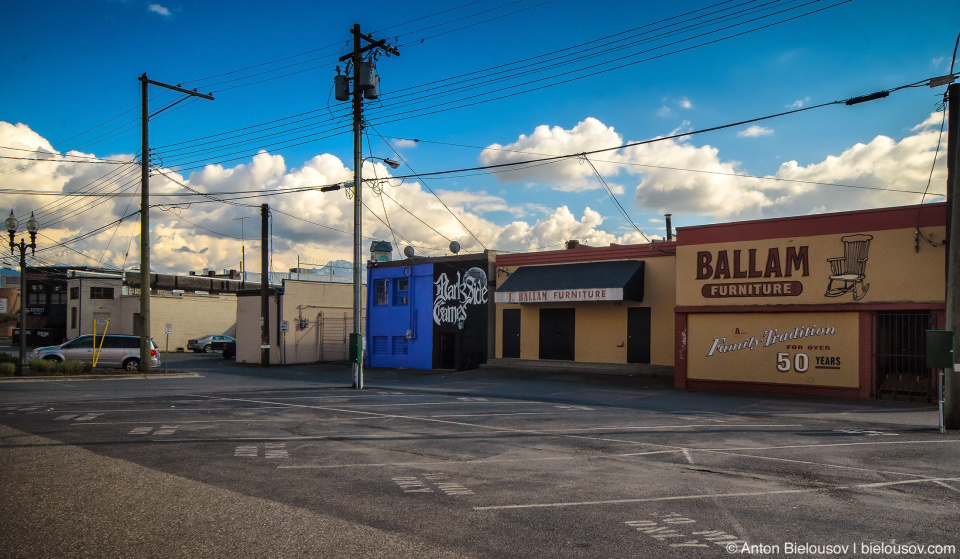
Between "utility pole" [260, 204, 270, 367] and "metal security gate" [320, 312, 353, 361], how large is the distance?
3.71 m

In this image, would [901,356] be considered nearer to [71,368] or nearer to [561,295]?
[561,295]

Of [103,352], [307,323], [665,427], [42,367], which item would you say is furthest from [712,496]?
[307,323]

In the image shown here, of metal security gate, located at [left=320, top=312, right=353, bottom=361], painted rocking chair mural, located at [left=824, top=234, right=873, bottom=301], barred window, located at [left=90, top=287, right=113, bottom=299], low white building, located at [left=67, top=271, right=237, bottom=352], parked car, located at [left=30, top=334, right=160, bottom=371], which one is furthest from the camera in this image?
barred window, located at [left=90, top=287, right=113, bottom=299]

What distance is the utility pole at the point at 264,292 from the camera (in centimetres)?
3581

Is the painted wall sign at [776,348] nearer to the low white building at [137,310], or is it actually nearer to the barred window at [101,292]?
the low white building at [137,310]

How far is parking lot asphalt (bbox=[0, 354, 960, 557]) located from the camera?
6078 mm

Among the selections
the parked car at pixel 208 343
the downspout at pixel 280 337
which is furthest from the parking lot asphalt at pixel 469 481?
the parked car at pixel 208 343

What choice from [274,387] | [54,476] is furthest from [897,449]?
[274,387]

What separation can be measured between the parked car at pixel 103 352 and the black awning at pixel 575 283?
1653 centimetres

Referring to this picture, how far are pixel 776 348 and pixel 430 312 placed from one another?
1686 cm

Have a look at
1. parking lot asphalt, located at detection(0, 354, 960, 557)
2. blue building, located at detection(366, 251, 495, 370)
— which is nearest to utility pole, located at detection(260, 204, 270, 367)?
blue building, located at detection(366, 251, 495, 370)

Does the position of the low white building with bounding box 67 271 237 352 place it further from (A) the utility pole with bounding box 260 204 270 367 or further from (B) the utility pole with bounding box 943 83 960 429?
(B) the utility pole with bounding box 943 83 960 429

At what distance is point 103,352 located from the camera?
105ft

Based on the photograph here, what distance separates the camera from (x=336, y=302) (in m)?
41.5
